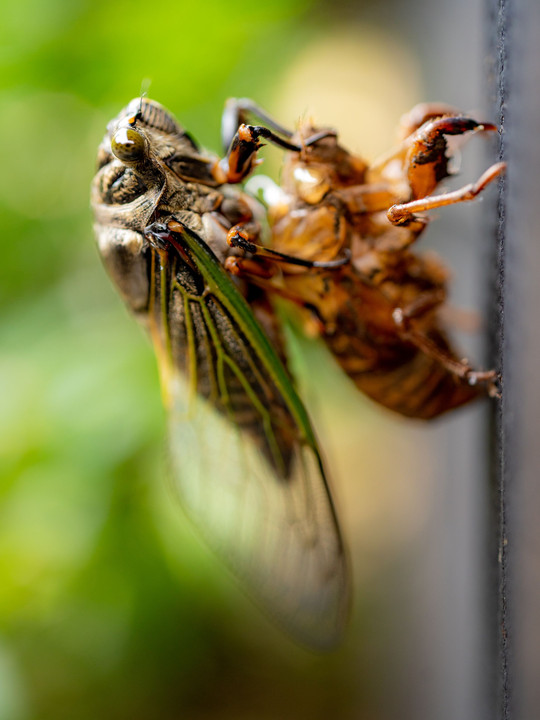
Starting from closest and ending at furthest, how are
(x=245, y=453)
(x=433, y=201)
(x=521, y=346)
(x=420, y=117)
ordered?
1. (x=521, y=346)
2. (x=433, y=201)
3. (x=420, y=117)
4. (x=245, y=453)

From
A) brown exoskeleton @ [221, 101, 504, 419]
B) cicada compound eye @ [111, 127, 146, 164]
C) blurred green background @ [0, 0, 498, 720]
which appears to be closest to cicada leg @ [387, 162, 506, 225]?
brown exoskeleton @ [221, 101, 504, 419]

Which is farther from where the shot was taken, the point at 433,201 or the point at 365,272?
the point at 365,272

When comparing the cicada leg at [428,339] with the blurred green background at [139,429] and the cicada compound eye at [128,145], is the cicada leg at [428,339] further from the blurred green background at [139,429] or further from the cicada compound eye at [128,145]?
the blurred green background at [139,429]

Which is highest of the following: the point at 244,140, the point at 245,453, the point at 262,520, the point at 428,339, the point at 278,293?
the point at 244,140

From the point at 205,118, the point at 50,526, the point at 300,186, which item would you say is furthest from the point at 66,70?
the point at 50,526

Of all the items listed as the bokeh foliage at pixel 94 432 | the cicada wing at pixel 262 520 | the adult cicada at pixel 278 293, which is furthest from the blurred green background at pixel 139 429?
the adult cicada at pixel 278 293

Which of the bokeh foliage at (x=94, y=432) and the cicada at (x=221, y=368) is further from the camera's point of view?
the bokeh foliage at (x=94, y=432)

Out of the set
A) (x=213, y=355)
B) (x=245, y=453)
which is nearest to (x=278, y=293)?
(x=213, y=355)

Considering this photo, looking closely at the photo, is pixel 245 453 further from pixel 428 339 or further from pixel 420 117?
pixel 420 117
